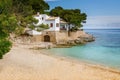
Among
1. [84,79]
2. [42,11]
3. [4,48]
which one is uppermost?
[42,11]

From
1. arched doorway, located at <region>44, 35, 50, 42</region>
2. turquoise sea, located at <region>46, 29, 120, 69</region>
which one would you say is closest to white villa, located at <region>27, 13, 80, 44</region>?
arched doorway, located at <region>44, 35, 50, 42</region>

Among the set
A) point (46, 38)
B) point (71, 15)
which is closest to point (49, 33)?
point (46, 38)

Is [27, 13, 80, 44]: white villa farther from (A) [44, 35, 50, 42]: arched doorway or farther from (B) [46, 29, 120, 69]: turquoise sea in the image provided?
(B) [46, 29, 120, 69]: turquoise sea

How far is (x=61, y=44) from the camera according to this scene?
49.6 metres

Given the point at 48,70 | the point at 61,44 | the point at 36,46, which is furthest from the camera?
the point at 61,44

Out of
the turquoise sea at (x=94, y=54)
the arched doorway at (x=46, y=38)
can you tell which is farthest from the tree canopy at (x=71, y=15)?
the turquoise sea at (x=94, y=54)

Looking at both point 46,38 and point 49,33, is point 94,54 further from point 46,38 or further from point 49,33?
point 46,38

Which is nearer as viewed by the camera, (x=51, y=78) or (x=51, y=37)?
(x=51, y=78)

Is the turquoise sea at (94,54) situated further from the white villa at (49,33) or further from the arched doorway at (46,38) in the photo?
the arched doorway at (46,38)

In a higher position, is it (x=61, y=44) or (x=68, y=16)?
(x=68, y=16)

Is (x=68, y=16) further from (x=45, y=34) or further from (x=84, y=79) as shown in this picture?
(x=84, y=79)

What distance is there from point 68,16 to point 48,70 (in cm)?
4057

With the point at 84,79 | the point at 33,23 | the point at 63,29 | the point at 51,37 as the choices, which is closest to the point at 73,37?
the point at 63,29

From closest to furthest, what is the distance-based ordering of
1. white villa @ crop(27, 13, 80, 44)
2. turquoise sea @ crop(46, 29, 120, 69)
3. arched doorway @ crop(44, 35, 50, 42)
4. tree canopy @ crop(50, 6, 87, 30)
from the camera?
turquoise sea @ crop(46, 29, 120, 69)
white villa @ crop(27, 13, 80, 44)
arched doorway @ crop(44, 35, 50, 42)
tree canopy @ crop(50, 6, 87, 30)
